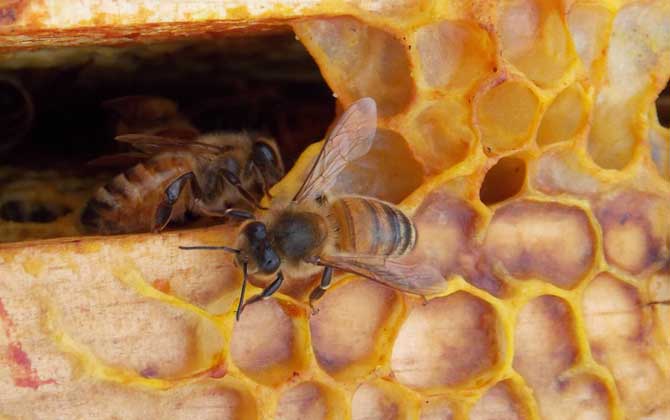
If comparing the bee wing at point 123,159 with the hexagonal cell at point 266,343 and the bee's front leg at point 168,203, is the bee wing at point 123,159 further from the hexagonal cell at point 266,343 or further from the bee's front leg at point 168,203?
the hexagonal cell at point 266,343

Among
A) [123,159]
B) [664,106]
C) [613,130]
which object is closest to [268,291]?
[123,159]

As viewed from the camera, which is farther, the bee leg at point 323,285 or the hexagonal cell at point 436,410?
the hexagonal cell at point 436,410

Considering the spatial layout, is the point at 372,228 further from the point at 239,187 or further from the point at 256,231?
the point at 239,187

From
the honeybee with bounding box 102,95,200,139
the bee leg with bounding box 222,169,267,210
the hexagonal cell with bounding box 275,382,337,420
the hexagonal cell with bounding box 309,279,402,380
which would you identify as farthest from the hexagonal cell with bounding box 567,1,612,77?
the honeybee with bounding box 102,95,200,139

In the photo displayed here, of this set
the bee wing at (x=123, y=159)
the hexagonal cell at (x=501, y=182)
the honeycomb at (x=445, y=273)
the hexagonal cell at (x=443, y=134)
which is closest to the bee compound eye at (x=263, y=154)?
the honeycomb at (x=445, y=273)

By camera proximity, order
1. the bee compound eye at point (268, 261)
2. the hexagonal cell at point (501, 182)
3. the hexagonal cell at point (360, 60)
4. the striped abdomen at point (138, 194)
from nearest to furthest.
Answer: the bee compound eye at point (268, 261) → the hexagonal cell at point (360, 60) → the hexagonal cell at point (501, 182) → the striped abdomen at point (138, 194)

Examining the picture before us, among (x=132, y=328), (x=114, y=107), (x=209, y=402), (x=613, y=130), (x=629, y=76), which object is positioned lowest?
(x=209, y=402)

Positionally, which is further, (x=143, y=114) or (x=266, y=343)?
(x=143, y=114)
